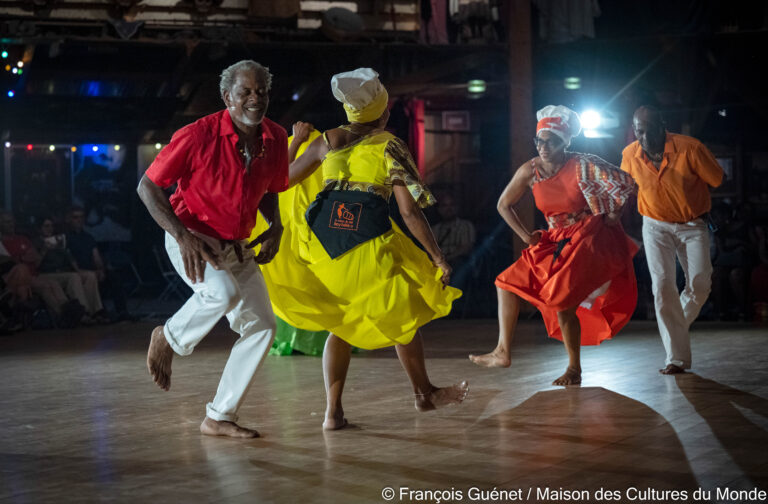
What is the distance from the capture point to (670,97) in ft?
51.5

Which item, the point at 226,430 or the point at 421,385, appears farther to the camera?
the point at 421,385

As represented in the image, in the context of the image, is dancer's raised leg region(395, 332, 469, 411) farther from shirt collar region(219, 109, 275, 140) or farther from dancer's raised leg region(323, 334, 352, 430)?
shirt collar region(219, 109, 275, 140)

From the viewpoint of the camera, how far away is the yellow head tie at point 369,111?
518 cm

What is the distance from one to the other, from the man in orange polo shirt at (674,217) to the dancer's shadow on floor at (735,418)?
1.43ft

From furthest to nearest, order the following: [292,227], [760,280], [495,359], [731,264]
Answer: [731,264]
[760,280]
[495,359]
[292,227]

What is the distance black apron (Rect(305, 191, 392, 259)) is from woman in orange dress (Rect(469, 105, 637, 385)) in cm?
187

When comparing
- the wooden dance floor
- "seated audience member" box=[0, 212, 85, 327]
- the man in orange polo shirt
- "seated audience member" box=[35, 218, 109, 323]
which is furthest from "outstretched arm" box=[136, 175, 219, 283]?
"seated audience member" box=[35, 218, 109, 323]

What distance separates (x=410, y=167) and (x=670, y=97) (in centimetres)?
1159

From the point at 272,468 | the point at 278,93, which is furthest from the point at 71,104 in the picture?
the point at 272,468

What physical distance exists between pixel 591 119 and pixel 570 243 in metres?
9.93

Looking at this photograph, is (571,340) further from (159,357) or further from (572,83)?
(572,83)

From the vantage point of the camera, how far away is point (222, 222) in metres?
4.79

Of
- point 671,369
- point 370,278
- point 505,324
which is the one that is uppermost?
point 370,278

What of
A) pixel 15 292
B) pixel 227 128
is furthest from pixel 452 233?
pixel 227 128
